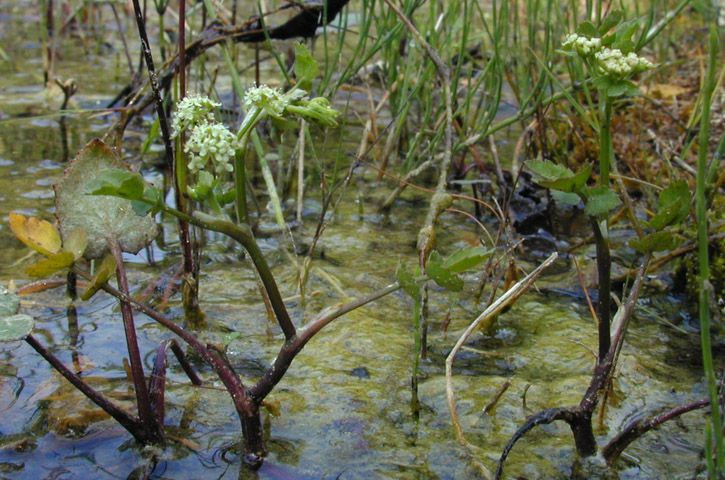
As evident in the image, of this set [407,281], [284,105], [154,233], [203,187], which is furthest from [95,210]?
[407,281]

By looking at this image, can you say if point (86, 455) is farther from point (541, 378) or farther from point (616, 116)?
point (616, 116)

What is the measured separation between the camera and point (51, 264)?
122 cm

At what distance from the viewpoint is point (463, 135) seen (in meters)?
2.47

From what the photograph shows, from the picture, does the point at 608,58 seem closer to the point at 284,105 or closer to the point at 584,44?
the point at 584,44

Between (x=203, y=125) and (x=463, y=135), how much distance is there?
1.41 metres

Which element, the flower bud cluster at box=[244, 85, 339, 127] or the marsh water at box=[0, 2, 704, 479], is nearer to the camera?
the flower bud cluster at box=[244, 85, 339, 127]

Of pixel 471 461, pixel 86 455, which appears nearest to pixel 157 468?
pixel 86 455

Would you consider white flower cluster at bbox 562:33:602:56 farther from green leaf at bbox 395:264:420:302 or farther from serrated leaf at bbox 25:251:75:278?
serrated leaf at bbox 25:251:75:278

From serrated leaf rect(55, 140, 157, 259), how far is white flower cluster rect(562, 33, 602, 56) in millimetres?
769

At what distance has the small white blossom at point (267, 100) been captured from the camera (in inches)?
46.3

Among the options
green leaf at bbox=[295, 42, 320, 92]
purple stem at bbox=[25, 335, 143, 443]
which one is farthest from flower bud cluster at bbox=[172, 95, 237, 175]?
purple stem at bbox=[25, 335, 143, 443]

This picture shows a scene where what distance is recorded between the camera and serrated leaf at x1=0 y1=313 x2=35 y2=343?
1.21 metres

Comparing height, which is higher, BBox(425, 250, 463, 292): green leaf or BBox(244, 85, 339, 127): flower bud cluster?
BBox(244, 85, 339, 127): flower bud cluster

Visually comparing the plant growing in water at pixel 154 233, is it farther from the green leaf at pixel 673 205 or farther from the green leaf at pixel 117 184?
the green leaf at pixel 673 205
